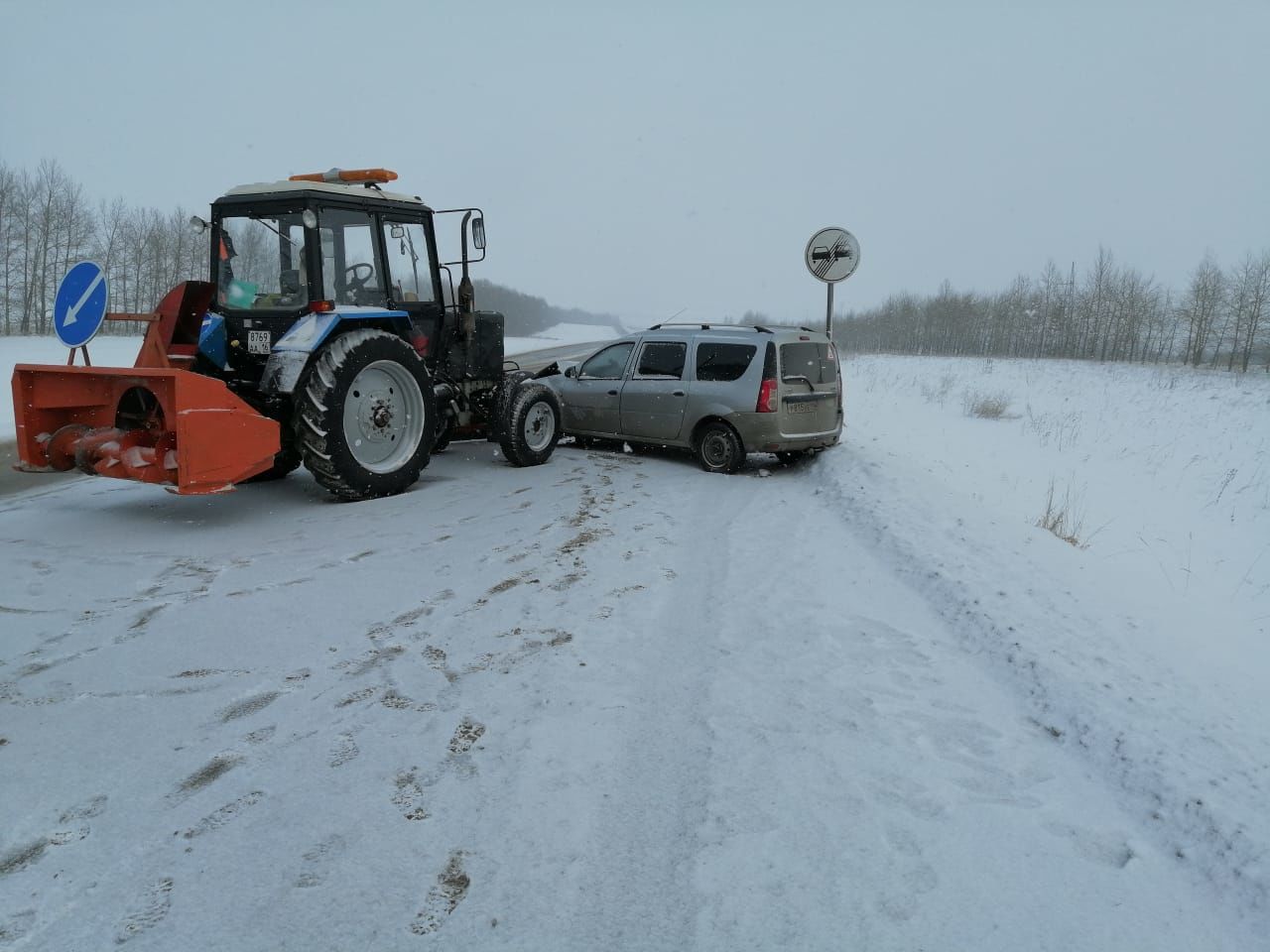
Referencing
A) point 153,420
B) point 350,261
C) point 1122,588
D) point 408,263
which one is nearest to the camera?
point 1122,588

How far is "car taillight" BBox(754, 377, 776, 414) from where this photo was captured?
8422 mm

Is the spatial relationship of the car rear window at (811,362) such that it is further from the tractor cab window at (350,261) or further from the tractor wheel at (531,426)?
the tractor cab window at (350,261)

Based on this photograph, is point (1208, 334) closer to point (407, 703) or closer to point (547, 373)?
point (547, 373)

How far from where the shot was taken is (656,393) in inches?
372

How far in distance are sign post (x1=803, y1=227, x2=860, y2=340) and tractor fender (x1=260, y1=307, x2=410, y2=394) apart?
259 inches

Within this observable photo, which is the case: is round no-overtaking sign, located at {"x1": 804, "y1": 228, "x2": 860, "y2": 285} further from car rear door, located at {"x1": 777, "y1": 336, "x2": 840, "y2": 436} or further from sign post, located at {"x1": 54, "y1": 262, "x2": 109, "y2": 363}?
sign post, located at {"x1": 54, "y1": 262, "x2": 109, "y2": 363}

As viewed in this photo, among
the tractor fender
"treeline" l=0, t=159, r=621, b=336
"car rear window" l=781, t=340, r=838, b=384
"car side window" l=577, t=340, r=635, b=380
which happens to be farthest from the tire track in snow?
"treeline" l=0, t=159, r=621, b=336

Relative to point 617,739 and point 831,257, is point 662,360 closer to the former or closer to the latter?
point 831,257

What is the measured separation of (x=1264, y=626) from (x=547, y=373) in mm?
8116

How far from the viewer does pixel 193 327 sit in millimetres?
6629

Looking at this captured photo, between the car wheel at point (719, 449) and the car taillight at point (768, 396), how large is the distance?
20.1 inches

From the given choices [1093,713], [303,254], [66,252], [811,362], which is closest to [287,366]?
[303,254]

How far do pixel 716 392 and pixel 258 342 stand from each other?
4794 millimetres

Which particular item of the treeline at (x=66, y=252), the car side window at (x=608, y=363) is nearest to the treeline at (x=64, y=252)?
the treeline at (x=66, y=252)
